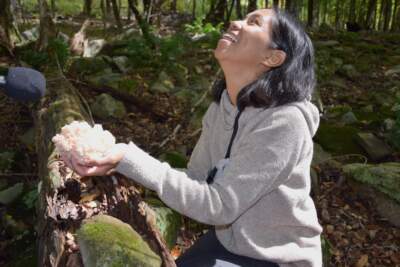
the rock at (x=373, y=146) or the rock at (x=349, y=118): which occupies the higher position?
the rock at (x=373, y=146)

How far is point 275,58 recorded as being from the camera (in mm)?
2490

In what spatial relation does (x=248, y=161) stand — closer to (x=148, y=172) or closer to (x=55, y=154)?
(x=148, y=172)

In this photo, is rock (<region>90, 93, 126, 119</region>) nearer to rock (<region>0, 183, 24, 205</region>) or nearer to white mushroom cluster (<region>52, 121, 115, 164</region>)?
rock (<region>0, 183, 24, 205</region>)

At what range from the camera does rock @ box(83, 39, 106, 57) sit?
908 cm

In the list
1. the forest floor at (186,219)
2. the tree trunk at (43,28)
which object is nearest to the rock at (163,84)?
the forest floor at (186,219)

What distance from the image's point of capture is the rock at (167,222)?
376 cm

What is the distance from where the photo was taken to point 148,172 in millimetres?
2334

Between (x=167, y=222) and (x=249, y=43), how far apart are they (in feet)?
6.16

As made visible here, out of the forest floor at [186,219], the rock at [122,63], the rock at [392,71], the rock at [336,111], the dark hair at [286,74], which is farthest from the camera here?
the rock at [392,71]

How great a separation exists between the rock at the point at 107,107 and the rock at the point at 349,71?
526cm

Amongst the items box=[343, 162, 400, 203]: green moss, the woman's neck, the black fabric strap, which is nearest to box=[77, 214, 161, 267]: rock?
the black fabric strap

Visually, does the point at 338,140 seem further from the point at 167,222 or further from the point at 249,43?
the point at 249,43

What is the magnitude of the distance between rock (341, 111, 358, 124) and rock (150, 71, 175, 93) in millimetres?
2741

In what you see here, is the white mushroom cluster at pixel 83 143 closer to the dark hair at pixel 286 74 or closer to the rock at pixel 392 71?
the dark hair at pixel 286 74
